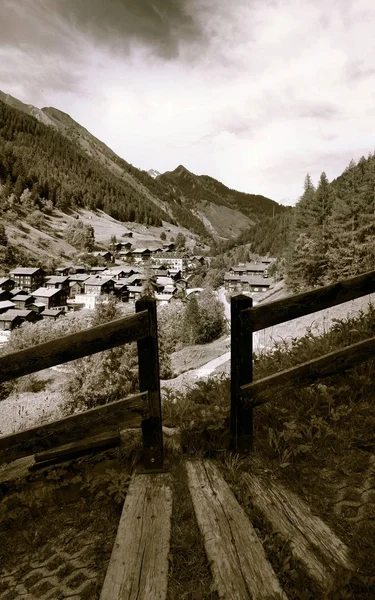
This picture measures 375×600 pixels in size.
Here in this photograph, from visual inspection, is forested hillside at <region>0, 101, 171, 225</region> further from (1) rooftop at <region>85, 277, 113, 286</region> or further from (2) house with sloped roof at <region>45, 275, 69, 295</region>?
(1) rooftop at <region>85, 277, 113, 286</region>

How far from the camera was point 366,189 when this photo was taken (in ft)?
118

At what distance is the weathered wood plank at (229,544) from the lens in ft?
6.23

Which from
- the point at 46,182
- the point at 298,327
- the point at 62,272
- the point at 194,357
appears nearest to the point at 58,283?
the point at 62,272

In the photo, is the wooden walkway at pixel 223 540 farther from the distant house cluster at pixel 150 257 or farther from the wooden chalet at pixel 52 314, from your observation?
the distant house cluster at pixel 150 257

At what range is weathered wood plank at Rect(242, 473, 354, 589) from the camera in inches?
79.7

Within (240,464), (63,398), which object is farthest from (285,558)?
(63,398)

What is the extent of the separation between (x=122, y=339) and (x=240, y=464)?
1.62m

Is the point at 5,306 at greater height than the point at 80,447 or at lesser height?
lesser

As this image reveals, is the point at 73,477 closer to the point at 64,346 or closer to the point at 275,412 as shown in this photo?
the point at 64,346

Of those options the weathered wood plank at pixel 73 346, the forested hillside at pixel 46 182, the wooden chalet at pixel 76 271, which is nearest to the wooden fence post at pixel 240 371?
the weathered wood plank at pixel 73 346

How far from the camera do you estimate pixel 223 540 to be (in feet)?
7.42

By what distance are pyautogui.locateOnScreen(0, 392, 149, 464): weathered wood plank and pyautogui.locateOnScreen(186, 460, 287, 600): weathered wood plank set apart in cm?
80

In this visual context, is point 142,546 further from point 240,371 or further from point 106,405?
point 240,371

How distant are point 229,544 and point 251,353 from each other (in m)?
1.45
